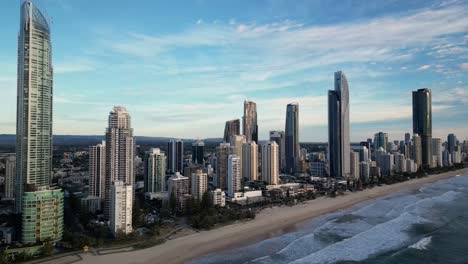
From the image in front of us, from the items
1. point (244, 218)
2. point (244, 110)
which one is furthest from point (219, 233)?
point (244, 110)

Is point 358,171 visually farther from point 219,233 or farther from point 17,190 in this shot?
point 17,190

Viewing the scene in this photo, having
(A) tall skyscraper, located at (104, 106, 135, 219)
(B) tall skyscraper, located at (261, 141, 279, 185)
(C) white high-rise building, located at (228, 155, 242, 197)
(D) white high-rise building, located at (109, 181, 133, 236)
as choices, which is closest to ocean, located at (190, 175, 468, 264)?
(D) white high-rise building, located at (109, 181, 133, 236)

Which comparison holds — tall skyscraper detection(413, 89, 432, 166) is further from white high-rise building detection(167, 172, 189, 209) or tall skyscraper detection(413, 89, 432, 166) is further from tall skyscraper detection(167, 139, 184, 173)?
white high-rise building detection(167, 172, 189, 209)

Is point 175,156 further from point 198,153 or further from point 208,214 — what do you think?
point 208,214

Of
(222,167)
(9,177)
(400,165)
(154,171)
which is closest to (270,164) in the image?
(222,167)

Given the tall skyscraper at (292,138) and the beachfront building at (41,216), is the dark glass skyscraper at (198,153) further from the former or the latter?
the beachfront building at (41,216)
